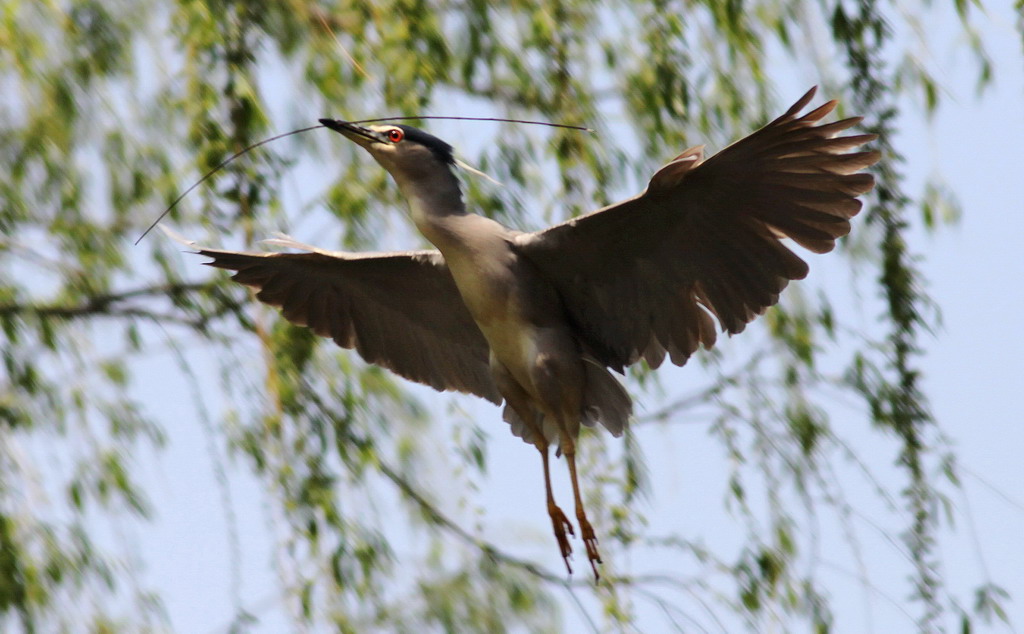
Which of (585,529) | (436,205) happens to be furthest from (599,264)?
(585,529)

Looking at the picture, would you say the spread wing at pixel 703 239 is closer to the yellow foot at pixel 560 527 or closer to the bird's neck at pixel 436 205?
the bird's neck at pixel 436 205

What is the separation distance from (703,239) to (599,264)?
0.19 meters

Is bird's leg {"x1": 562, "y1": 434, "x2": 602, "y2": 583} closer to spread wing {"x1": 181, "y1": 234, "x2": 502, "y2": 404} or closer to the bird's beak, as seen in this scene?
spread wing {"x1": 181, "y1": 234, "x2": 502, "y2": 404}

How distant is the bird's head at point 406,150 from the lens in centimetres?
277

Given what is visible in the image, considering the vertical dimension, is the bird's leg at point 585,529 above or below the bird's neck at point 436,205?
below

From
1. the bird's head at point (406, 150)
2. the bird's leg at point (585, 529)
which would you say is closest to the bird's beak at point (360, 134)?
the bird's head at point (406, 150)

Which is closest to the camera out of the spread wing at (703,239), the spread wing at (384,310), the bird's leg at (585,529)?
the spread wing at (703,239)

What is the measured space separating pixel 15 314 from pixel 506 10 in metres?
1.22

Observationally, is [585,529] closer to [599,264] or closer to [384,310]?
[599,264]

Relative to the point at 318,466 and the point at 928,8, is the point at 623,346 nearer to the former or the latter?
the point at 318,466

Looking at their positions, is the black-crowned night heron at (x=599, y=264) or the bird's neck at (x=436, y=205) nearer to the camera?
the black-crowned night heron at (x=599, y=264)

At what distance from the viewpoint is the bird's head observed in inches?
109

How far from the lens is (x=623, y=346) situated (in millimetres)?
2943

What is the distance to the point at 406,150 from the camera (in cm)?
278
